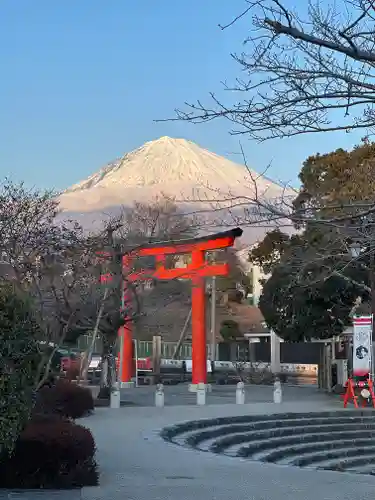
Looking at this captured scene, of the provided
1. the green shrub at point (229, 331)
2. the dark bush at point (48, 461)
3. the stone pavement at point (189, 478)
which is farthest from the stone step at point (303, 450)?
the green shrub at point (229, 331)

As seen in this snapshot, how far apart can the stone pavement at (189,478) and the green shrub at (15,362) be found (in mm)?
961

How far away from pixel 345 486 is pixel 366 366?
47.7 feet

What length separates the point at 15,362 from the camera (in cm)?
813

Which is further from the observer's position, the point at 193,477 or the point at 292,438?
the point at 292,438

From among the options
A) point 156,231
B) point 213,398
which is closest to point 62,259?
point 213,398

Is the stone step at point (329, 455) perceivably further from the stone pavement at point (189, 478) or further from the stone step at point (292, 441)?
the stone pavement at point (189, 478)

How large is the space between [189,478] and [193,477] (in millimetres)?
138

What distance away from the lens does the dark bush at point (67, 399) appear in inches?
715

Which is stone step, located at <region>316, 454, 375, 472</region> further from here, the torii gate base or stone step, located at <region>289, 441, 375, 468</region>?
the torii gate base

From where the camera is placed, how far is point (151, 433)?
16.1 metres

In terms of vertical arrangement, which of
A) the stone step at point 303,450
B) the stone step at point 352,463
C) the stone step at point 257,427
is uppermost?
the stone step at point 257,427

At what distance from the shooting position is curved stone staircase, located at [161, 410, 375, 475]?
15.8 metres

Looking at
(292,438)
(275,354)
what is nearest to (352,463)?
(292,438)

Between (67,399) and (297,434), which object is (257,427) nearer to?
(297,434)
